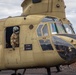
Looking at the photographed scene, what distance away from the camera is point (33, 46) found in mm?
13484

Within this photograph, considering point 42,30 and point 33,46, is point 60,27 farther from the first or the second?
point 33,46

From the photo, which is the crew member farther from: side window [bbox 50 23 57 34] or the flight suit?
side window [bbox 50 23 57 34]

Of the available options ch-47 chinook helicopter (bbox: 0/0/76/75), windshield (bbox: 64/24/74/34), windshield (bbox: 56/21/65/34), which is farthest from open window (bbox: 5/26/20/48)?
windshield (bbox: 64/24/74/34)

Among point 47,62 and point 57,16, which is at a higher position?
point 57,16

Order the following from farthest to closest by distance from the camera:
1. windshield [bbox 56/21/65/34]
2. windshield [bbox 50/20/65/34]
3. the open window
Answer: the open window < windshield [bbox 56/21/65/34] < windshield [bbox 50/20/65/34]

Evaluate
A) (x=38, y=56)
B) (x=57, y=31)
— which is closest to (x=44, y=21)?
(x=57, y=31)

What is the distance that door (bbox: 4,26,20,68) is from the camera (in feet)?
45.6

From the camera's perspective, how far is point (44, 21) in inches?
541

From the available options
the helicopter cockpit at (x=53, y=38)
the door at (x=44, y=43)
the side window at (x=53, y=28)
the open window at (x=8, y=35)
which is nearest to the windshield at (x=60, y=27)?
the helicopter cockpit at (x=53, y=38)

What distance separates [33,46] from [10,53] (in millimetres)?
1293

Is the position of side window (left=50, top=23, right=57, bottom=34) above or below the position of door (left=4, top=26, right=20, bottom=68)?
above

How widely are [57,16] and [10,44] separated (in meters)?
2.72

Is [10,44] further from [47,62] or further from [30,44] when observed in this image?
[47,62]

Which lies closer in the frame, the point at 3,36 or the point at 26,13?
the point at 3,36
